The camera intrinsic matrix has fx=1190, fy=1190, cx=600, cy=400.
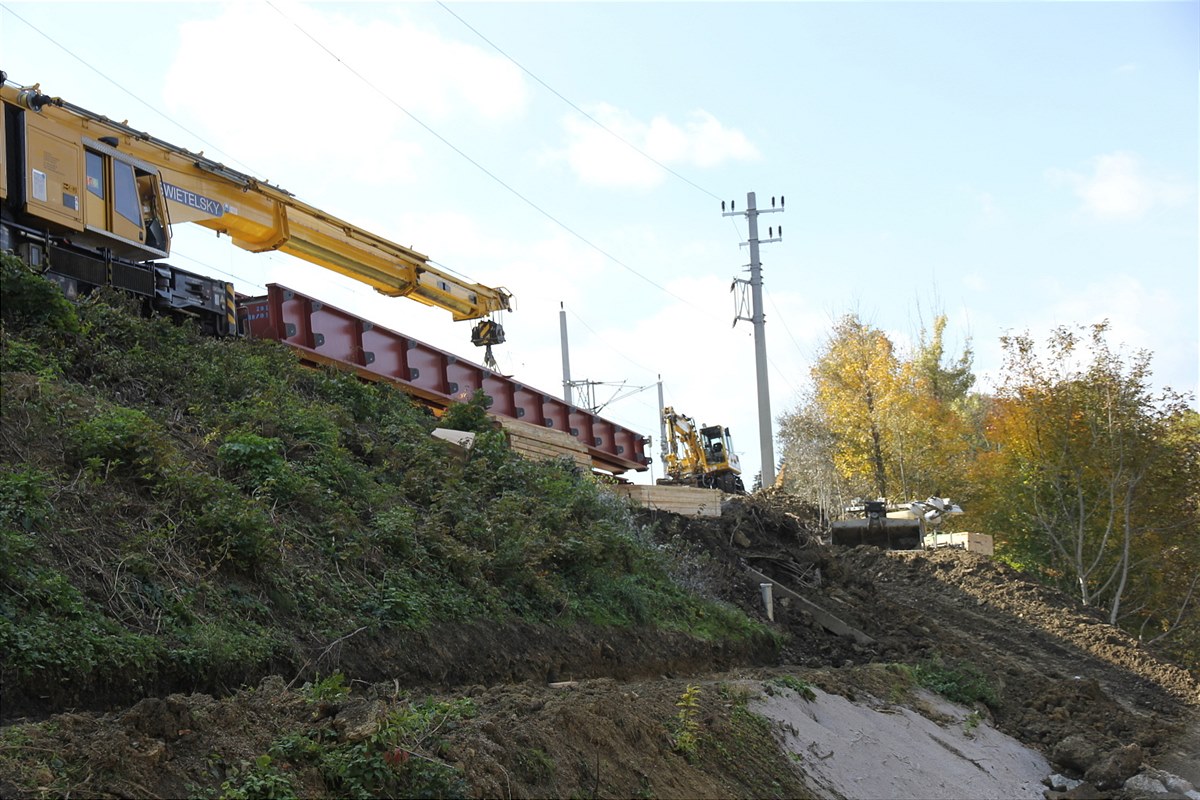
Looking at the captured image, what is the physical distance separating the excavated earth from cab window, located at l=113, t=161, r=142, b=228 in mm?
8141

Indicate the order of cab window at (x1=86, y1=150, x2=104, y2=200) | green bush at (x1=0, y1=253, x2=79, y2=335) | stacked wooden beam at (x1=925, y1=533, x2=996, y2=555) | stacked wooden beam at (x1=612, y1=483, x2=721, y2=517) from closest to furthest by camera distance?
green bush at (x1=0, y1=253, x2=79, y2=335)
cab window at (x1=86, y1=150, x2=104, y2=200)
stacked wooden beam at (x1=612, y1=483, x2=721, y2=517)
stacked wooden beam at (x1=925, y1=533, x2=996, y2=555)

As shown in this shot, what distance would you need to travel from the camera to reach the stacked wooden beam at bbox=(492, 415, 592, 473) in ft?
65.5

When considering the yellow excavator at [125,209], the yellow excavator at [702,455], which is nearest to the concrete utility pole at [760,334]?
the yellow excavator at [702,455]

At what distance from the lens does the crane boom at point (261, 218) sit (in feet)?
51.5

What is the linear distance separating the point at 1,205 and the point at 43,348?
3.06 m

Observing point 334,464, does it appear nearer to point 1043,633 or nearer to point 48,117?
point 48,117

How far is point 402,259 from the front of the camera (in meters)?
22.4

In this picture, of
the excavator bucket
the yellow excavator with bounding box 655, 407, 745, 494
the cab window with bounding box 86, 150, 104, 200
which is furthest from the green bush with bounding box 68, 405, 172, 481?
the yellow excavator with bounding box 655, 407, 745, 494

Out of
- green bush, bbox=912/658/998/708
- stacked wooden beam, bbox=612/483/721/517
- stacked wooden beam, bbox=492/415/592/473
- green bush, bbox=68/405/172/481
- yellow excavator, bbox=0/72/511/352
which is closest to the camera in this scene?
green bush, bbox=68/405/172/481

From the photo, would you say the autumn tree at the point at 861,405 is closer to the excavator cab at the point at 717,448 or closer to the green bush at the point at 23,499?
the excavator cab at the point at 717,448

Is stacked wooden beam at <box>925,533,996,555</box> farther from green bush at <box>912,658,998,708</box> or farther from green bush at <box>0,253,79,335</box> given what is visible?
green bush at <box>0,253,79,335</box>

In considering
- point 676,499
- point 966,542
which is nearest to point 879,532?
point 966,542

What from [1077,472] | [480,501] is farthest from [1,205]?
[1077,472]

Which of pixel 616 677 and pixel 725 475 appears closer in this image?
pixel 616 677
